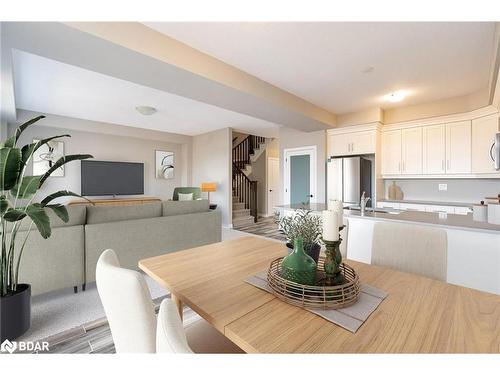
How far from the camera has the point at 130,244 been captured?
2668 mm

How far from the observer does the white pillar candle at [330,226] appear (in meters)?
0.94

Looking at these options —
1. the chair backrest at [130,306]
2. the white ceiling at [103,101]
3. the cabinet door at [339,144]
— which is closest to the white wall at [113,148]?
the white ceiling at [103,101]

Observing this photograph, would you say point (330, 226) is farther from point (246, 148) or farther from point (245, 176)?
point (246, 148)

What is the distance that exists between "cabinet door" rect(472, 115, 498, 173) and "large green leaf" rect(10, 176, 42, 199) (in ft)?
Answer: 17.1

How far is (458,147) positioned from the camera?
3711mm

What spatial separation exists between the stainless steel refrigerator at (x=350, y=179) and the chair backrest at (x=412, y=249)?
Answer: 2932 millimetres

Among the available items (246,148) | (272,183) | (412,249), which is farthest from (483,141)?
(246,148)

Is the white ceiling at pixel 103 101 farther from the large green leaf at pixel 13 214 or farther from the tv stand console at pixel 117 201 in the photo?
the large green leaf at pixel 13 214

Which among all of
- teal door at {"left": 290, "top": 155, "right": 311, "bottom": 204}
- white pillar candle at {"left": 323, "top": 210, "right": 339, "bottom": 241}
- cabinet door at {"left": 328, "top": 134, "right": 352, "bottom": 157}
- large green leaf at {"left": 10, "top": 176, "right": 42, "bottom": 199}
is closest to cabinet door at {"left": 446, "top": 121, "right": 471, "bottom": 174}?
cabinet door at {"left": 328, "top": 134, "right": 352, "bottom": 157}

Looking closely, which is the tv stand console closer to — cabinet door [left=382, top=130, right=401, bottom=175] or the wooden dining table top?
the wooden dining table top

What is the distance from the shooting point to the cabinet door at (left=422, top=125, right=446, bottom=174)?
3854mm

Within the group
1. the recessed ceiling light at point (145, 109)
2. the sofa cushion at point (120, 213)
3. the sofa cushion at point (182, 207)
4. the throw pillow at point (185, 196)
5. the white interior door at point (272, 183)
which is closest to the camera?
the sofa cushion at point (120, 213)

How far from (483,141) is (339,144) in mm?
2100

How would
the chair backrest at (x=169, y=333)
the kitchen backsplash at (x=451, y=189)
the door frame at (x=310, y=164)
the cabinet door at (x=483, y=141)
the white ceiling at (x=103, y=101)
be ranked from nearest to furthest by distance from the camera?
the chair backrest at (x=169, y=333)
the white ceiling at (x=103, y=101)
the cabinet door at (x=483, y=141)
the kitchen backsplash at (x=451, y=189)
the door frame at (x=310, y=164)
